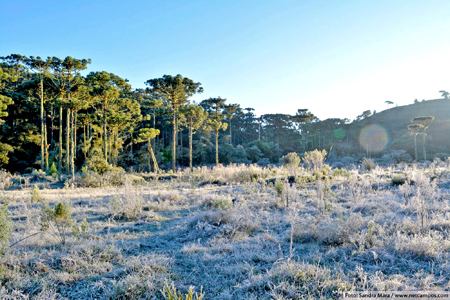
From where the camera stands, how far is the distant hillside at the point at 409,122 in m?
45.5

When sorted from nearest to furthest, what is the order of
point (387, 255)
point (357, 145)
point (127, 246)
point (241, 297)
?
point (241, 297)
point (387, 255)
point (127, 246)
point (357, 145)

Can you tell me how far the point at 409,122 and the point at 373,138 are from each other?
457 inches

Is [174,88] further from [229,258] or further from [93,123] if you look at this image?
[229,258]

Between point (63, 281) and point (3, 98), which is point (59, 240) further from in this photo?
point (3, 98)

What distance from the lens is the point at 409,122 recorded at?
5891 cm

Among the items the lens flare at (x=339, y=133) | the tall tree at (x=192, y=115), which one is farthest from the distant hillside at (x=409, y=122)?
the tall tree at (x=192, y=115)

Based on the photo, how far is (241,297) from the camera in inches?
102

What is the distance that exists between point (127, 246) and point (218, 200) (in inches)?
114

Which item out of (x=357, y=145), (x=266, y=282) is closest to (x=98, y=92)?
(x=266, y=282)

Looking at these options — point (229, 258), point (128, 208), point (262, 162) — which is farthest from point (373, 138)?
point (229, 258)

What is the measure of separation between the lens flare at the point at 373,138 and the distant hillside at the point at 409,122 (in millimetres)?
1388

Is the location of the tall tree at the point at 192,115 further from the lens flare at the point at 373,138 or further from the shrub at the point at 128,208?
the lens flare at the point at 373,138

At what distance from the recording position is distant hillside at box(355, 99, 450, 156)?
4547cm

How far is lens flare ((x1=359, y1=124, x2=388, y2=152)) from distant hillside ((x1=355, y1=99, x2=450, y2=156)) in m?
1.39
